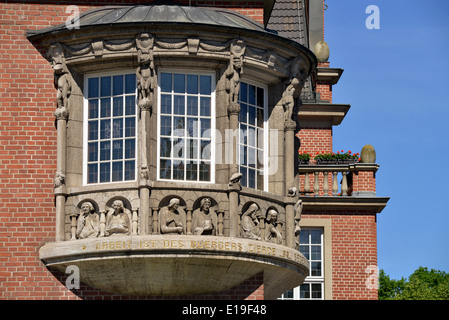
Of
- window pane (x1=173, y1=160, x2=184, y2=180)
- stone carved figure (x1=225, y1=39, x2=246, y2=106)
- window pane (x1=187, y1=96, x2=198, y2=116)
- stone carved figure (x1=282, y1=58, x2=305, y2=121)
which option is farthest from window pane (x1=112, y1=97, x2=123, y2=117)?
stone carved figure (x1=282, y1=58, x2=305, y2=121)

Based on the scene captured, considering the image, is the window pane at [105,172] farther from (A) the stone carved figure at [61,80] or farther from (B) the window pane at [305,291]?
(B) the window pane at [305,291]

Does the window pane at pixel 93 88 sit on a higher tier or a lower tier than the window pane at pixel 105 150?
higher

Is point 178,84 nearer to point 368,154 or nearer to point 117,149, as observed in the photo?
point 117,149

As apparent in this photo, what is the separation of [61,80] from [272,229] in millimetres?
5688

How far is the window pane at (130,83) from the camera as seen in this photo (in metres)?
25.4

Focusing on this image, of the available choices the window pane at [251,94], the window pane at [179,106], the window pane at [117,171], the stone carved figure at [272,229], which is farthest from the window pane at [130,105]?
the stone carved figure at [272,229]

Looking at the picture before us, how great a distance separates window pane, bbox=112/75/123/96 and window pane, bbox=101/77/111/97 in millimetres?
146

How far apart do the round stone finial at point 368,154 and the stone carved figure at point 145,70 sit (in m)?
15.0

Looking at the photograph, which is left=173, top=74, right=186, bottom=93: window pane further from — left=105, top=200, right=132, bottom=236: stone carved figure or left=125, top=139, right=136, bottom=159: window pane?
left=105, top=200, right=132, bottom=236: stone carved figure

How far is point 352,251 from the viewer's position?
1523 inches

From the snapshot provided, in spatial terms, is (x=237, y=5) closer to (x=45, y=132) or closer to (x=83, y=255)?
(x=45, y=132)

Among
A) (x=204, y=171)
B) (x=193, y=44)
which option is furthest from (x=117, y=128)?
(x=193, y=44)

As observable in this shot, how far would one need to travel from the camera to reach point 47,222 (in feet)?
84.2

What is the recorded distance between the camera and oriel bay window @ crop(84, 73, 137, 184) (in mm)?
25141
